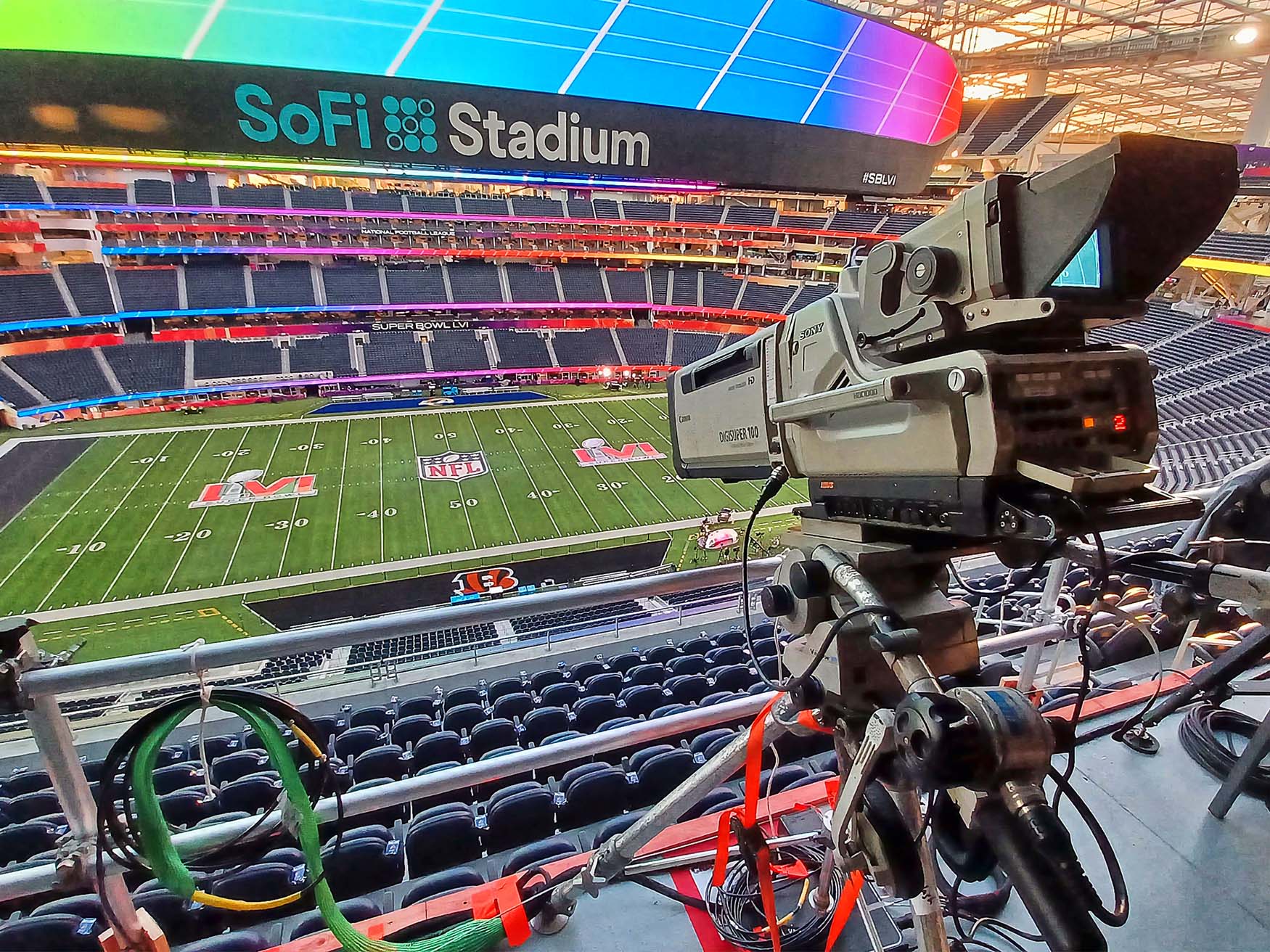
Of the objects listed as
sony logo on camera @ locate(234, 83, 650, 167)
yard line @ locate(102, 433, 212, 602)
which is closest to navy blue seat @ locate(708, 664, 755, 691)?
sony logo on camera @ locate(234, 83, 650, 167)

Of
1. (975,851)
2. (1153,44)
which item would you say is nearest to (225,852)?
(975,851)

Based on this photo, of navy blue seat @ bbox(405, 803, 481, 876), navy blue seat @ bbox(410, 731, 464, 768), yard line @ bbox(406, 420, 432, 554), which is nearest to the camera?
navy blue seat @ bbox(405, 803, 481, 876)

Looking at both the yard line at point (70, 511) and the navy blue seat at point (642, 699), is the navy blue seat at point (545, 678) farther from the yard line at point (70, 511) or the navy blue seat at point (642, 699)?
the yard line at point (70, 511)

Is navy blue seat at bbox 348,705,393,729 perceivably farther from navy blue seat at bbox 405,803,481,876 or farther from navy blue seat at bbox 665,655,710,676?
navy blue seat at bbox 665,655,710,676

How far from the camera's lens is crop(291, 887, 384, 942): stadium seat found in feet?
8.63

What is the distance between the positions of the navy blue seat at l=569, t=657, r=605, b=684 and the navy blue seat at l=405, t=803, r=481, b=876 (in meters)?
3.80

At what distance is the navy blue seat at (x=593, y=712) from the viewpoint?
6.09 meters

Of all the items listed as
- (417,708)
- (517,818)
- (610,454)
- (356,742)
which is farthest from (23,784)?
(610,454)

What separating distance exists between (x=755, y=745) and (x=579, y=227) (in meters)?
42.7

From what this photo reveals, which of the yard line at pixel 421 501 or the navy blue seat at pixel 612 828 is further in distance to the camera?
the yard line at pixel 421 501

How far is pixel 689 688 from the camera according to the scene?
22.0 ft

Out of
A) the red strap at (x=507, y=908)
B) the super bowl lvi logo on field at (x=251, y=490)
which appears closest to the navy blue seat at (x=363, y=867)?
the red strap at (x=507, y=908)

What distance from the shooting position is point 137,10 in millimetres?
1999

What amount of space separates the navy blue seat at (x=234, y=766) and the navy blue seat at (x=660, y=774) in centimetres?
371
